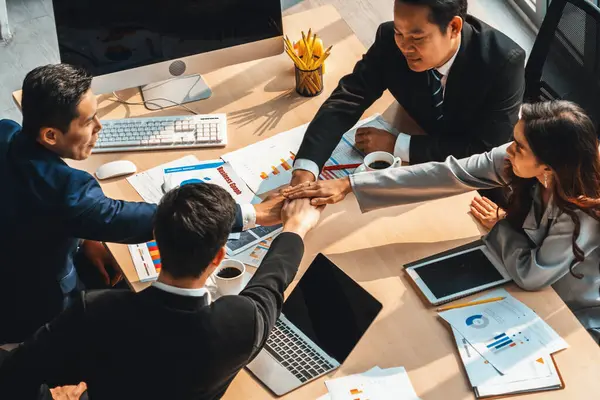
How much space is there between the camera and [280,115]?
280 cm

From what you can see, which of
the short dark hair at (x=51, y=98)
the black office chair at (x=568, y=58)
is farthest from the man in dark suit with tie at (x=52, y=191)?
the black office chair at (x=568, y=58)

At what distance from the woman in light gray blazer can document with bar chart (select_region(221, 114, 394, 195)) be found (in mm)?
137

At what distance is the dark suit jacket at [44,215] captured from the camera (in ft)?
7.22

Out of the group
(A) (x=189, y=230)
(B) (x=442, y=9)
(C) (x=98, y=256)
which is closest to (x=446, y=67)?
(B) (x=442, y=9)

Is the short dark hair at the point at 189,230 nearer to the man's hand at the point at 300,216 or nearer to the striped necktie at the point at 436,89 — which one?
the man's hand at the point at 300,216

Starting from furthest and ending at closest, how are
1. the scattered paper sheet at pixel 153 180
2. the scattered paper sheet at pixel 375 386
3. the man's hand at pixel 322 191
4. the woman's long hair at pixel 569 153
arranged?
the scattered paper sheet at pixel 153 180 → the man's hand at pixel 322 191 → the woman's long hair at pixel 569 153 → the scattered paper sheet at pixel 375 386

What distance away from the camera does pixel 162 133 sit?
271 centimetres

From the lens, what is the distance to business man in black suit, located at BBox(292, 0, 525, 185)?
8.09ft

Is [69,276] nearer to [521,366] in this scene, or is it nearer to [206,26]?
[206,26]

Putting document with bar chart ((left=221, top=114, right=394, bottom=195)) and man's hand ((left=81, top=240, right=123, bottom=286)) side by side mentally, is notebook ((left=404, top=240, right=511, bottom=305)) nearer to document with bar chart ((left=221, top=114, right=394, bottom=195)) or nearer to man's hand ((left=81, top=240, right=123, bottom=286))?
document with bar chart ((left=221, top=114, right=394, bottom=195))

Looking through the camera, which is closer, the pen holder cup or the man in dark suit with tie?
the man in dark suit with tie

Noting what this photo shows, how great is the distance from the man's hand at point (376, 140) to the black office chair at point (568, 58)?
694 mm

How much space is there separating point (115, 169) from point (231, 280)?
0.70m

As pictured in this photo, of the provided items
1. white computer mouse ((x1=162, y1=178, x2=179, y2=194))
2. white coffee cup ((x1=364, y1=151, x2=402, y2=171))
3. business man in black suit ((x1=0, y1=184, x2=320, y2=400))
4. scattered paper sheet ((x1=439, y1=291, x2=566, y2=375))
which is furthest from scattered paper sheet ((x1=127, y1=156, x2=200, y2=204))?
scattered paper sheet ((x1=439, y1=291, x2=566, y2=375))
